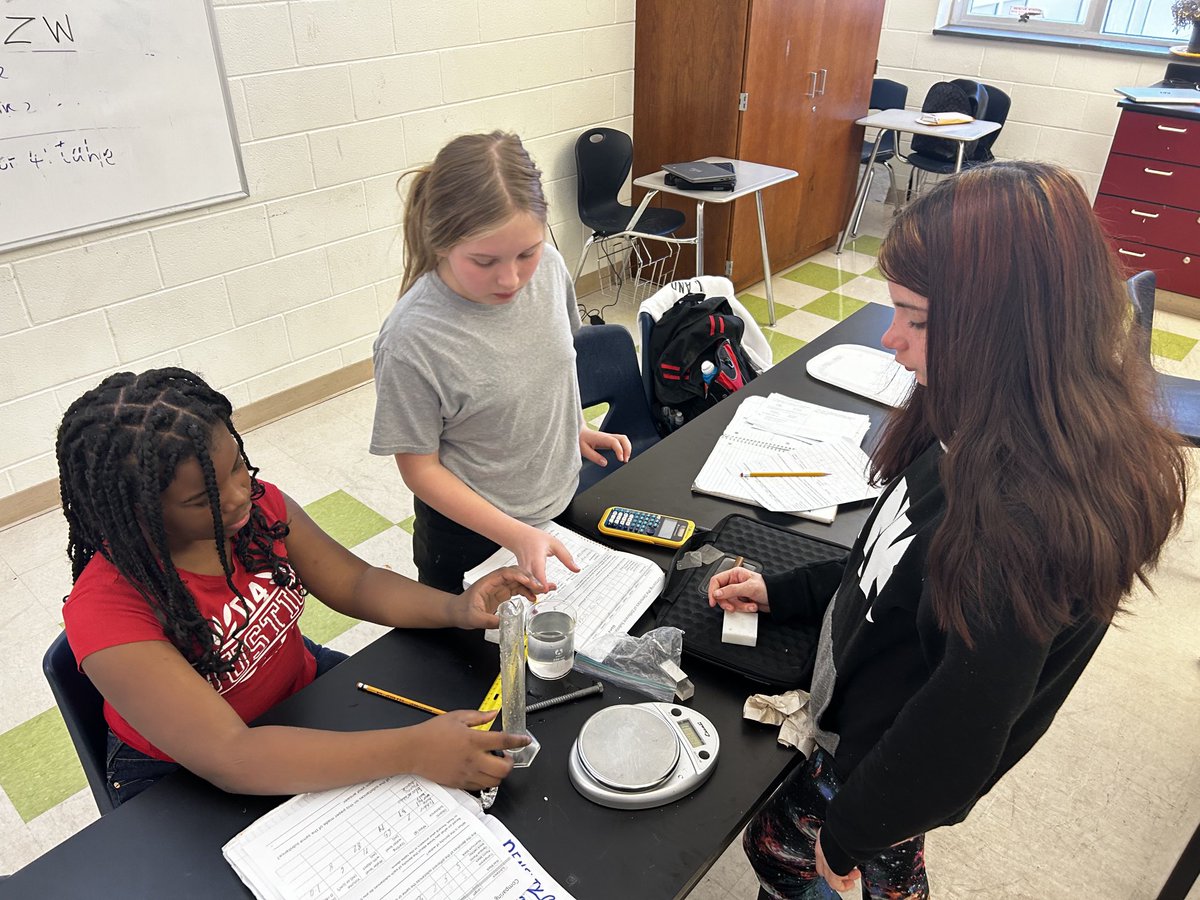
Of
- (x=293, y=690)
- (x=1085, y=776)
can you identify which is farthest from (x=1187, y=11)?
(x=293, y=690)

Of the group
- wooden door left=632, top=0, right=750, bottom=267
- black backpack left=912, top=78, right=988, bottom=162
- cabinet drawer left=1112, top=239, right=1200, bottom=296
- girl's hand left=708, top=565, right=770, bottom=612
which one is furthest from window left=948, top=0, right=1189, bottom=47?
girl's hand left=708, top=565, right=770, bottom=612

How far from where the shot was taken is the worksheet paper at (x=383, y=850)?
84 cm

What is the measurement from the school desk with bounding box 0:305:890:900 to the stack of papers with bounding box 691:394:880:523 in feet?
1.30

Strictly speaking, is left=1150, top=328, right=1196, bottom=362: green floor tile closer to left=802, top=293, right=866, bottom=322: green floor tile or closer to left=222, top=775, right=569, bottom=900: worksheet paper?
left=802, top=293, right=866, bottom=322: green floor tile

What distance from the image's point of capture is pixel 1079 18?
486cm

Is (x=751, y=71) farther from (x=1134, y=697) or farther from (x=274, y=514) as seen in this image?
(x=274, y=514)

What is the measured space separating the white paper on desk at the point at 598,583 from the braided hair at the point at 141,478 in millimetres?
403

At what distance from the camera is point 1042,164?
79 centimetres

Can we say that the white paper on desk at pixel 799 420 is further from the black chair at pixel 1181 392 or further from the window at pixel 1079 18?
the window at pixel 1079 18

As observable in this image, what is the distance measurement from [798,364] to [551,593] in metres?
1.00

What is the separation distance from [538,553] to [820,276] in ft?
12.5

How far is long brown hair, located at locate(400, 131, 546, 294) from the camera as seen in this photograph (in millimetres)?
1206

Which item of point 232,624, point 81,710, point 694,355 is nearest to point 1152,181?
point 694,355

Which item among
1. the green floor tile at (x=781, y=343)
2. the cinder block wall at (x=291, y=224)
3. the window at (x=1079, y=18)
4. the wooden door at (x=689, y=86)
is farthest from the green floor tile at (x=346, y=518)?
the window at (x=1079, y=18)
